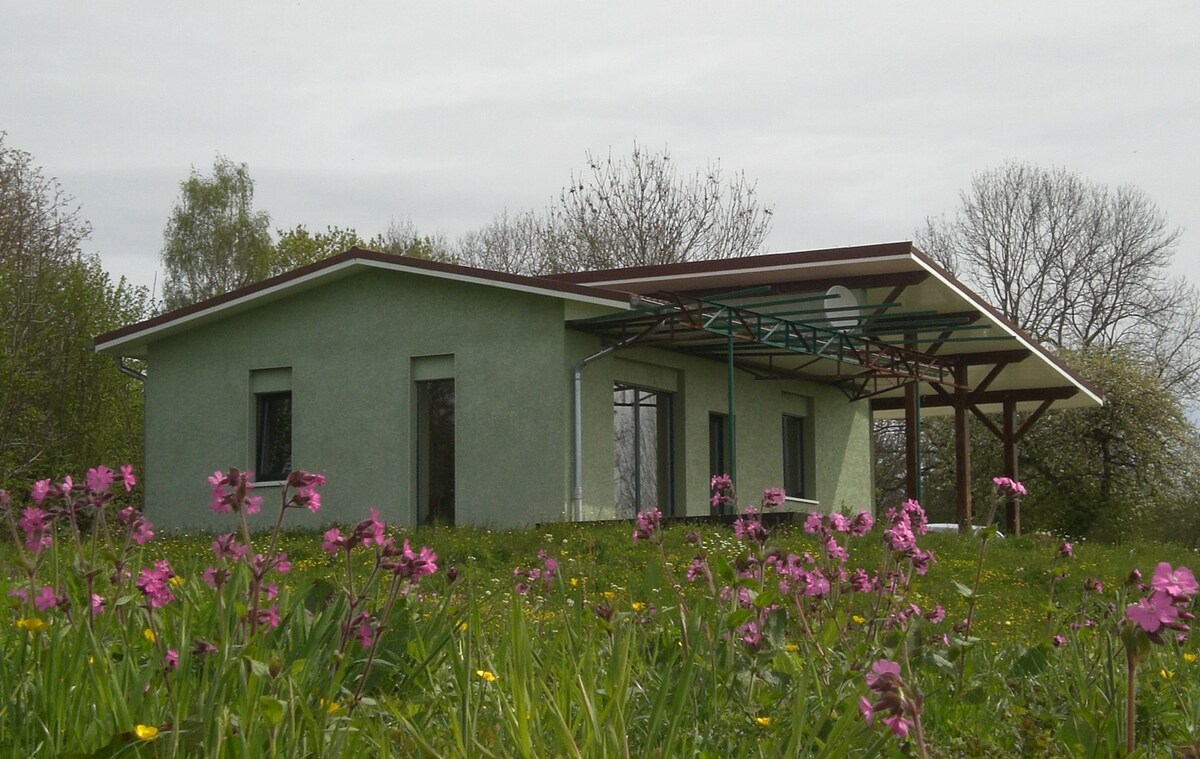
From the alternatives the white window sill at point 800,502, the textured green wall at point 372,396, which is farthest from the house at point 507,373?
the white window sill at point 800,502

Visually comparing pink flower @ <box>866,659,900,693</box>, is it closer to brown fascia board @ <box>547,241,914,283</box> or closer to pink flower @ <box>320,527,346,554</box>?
pink flower @ <box>320,527,346,554</box>

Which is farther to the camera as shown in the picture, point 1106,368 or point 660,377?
point 1106,368

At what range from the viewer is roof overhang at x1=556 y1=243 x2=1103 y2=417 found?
19.1 m

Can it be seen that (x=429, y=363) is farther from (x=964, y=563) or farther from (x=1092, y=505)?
(x=1092, y=505)

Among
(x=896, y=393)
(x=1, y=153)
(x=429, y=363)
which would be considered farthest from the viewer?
(x=1, y=153)

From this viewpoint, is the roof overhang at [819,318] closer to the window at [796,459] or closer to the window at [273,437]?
the window at [796,459]

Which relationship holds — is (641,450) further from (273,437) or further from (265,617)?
(265,617)

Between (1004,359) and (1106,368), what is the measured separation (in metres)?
13.2

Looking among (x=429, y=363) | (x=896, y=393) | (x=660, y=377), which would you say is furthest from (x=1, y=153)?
(x=896, y=393)

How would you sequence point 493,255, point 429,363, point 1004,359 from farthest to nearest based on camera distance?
point 493,255
point 1004,359
point 429,363

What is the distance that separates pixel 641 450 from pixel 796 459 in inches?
232

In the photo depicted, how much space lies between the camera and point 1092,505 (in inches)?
1470

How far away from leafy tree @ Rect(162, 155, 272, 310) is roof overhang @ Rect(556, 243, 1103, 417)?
3080cm

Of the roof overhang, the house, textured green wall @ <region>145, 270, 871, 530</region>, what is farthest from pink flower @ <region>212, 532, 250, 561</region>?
textured green wall @ <region>145, 270, 871, 530</region>
